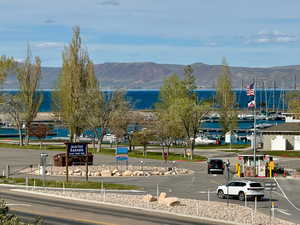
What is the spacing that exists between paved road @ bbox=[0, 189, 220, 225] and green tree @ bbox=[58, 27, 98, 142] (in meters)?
54.2

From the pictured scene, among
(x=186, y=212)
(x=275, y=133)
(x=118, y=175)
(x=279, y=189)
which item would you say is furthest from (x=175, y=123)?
(x=186, y=212)

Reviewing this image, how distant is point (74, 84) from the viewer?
332 ft

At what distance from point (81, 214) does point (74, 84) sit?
210 ft

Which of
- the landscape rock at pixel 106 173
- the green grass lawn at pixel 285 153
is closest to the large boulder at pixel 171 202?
the landscape rock at pixel 106 173

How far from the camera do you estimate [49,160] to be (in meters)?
79.3

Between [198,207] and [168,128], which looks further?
[168,128]

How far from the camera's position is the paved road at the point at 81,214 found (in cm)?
3553

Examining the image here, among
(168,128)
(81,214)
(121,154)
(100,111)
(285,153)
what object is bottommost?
(81,214)

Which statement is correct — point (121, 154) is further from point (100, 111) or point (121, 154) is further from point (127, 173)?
point (100, 111)

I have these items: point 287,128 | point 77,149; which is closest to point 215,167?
point 77,149

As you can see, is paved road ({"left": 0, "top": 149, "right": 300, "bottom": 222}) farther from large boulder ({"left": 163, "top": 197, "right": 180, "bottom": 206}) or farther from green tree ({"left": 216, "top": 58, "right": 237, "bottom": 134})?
green tree ({"left": 216, "top": 58, "right": 237, "bottom": 134})

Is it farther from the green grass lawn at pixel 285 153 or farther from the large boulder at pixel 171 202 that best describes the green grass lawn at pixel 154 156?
the large boulder at pixel 171 202

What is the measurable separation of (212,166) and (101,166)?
40.8 feet

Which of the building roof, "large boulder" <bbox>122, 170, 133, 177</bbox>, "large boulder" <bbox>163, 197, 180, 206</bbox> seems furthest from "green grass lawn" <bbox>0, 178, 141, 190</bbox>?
the building roof
